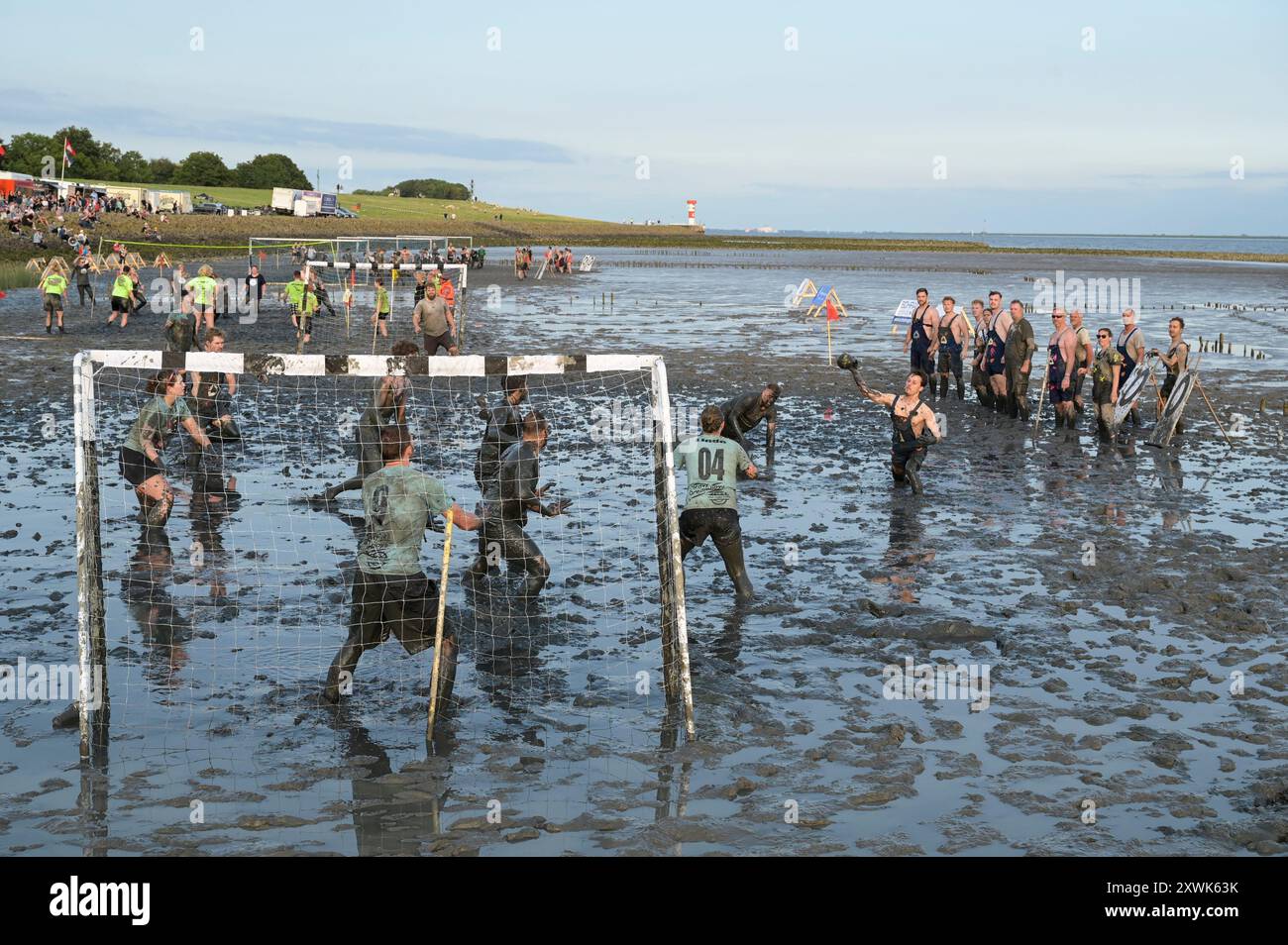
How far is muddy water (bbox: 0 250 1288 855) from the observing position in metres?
7.06

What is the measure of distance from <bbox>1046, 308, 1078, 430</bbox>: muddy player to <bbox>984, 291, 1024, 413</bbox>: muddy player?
1.34 metres

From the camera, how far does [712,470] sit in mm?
10969

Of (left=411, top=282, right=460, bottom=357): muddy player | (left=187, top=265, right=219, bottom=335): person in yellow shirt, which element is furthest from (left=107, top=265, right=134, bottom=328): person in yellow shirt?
(left=411, top=282, right=460, bottom=357): muddy player

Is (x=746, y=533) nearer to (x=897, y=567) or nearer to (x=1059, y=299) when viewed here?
(x=897, y=567)

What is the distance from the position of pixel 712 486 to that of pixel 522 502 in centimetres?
172

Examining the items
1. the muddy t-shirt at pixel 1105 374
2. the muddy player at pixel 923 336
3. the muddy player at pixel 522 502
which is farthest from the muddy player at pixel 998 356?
the muddy player at pixel 522 502

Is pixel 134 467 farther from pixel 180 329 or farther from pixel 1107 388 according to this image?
pixel 1107 388

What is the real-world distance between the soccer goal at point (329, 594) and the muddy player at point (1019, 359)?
7905 mm

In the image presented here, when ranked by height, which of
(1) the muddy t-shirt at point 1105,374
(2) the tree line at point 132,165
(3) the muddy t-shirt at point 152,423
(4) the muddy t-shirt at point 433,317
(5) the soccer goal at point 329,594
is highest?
(2) the tree line at point 132,165

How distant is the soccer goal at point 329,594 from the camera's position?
27.6 feet

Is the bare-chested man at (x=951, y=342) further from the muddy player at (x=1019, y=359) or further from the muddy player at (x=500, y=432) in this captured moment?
the muddy player at (x=500, y=432)

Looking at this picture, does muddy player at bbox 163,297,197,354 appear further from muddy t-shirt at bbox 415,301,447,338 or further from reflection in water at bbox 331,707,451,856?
reflection in water at bbox 331,707,451,856

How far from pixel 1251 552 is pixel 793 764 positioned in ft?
24.7
